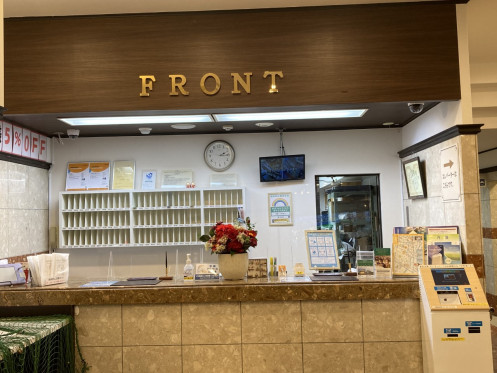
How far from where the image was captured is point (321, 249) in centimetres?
450

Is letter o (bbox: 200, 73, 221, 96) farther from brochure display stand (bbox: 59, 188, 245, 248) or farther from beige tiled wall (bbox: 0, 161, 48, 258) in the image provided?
beige tiled wall (bbox: 0, 161, 48, 258)

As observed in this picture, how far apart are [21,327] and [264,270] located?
1.98m

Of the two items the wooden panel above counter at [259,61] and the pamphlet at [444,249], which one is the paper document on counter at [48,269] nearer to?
the wooden panel above counter at [259,61]

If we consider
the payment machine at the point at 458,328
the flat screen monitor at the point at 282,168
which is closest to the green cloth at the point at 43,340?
the payment machine at the point at 458,328

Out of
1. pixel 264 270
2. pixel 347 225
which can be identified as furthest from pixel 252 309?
pixel 347 225

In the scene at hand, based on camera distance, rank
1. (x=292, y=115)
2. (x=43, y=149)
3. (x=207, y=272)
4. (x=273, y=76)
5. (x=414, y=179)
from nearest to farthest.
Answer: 1. (x=273, y=76)
2. (x=207, y=272)
3. (x=292, y=115)
4. (x=414, y=179)
5. (x=43, y=149)

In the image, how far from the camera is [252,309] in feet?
12.9

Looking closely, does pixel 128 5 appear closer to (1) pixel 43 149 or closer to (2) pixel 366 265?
(1) pixel 43 149

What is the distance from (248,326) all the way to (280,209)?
256 centimetres

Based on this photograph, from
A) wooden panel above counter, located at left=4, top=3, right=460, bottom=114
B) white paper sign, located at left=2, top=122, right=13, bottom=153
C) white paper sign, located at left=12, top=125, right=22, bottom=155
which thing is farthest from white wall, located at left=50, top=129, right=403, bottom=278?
wooden panel above counter, located at left=4, top=3, right=460, bottom=114

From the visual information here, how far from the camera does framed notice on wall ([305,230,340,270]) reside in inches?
176

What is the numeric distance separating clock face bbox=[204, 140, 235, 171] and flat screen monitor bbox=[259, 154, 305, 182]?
438mm

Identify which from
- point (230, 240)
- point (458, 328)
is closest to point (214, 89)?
point (230, 240)

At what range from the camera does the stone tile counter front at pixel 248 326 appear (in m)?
3.92
